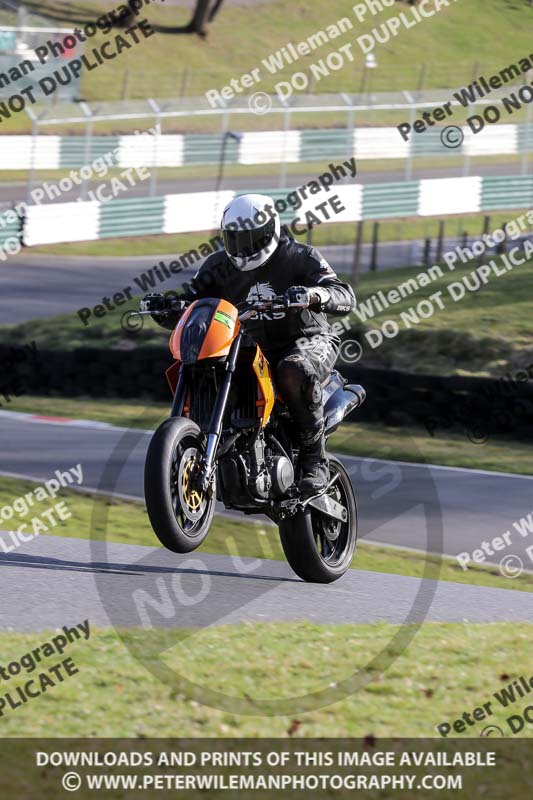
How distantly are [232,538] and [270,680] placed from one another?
417 centimetres

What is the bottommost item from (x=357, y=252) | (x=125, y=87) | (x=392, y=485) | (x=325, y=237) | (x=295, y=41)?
(x=392, y=485)

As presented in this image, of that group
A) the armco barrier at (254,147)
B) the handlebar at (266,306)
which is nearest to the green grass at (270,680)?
the handlebar at (266,306)

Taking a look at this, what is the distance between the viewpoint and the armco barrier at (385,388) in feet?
45.2

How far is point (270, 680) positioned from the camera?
5.59 metres

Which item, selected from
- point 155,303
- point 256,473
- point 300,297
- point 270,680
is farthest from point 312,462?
point 270,680

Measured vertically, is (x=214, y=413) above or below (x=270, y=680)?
above

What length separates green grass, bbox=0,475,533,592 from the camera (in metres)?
9.10

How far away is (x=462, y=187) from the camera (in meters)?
30.0

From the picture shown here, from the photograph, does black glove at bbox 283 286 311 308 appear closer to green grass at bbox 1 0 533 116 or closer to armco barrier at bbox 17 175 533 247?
armco barrier at bbox 17 175 533 247

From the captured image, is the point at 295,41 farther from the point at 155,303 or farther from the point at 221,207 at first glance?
the point at 155,303

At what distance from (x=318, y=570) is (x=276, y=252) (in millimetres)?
1794

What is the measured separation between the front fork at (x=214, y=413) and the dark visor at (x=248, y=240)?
55 centimetres

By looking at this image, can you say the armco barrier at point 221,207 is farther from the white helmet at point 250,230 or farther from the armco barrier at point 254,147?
the white helmet at point 250,230
